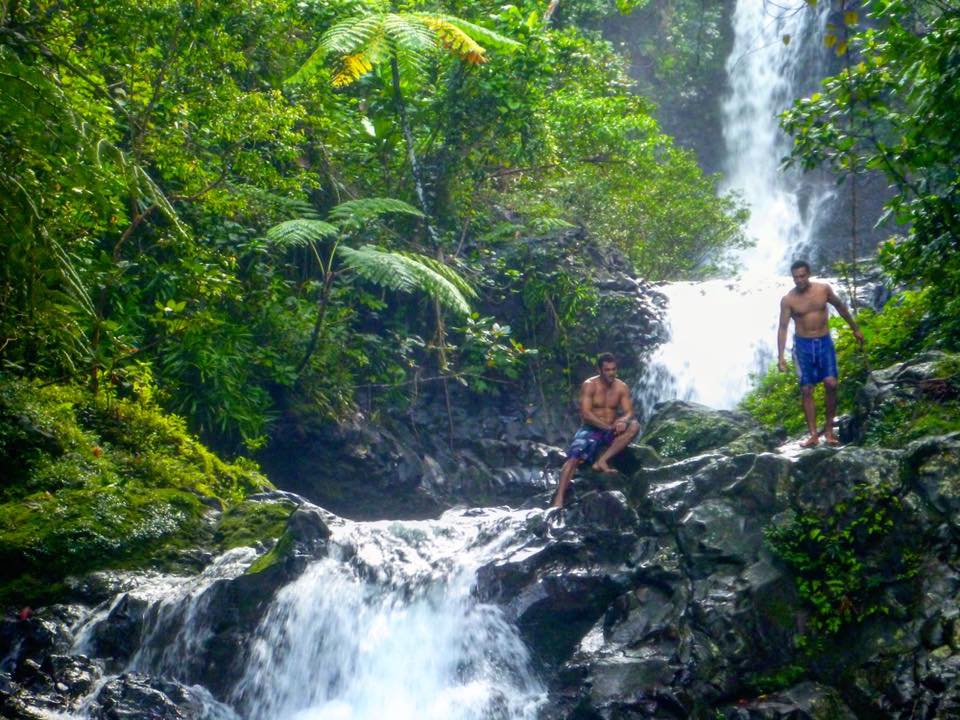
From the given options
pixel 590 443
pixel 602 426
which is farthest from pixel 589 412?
pixel 590 443

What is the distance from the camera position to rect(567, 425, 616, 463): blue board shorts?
30.9 feet

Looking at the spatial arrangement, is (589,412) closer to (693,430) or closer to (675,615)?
(693,430)

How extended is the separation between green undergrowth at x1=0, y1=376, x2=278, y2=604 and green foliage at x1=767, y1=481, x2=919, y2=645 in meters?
4.68

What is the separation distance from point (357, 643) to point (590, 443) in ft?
10.0

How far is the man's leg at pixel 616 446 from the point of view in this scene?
936 cm

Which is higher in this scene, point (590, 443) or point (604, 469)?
point (590, 443)

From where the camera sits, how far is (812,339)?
8.87 metres

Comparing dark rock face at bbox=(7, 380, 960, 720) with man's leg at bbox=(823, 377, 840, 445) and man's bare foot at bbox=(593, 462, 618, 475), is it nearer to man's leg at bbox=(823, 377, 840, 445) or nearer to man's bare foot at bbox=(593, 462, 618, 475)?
man's bare foot at bbox=(593, 462, 618, 475)

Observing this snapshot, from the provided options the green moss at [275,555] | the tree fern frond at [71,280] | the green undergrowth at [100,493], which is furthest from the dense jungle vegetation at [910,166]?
the green undergrowth at [100,493]

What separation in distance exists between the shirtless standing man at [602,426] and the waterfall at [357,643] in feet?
3.52

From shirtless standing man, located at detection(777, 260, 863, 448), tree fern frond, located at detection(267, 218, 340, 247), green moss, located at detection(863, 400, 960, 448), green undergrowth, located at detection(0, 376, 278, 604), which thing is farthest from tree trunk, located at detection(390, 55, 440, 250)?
green moss, located at detection(863, 400, 960, 448)

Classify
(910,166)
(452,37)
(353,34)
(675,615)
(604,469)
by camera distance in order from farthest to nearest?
1. (452,37)
2. (353,34)
3. (604,469)
4. (910,166)
5. (675,615)

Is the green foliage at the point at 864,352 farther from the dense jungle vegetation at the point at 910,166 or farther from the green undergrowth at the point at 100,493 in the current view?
the green undergrowth at the point at 100,493

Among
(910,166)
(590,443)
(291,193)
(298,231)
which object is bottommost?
(590,443)
